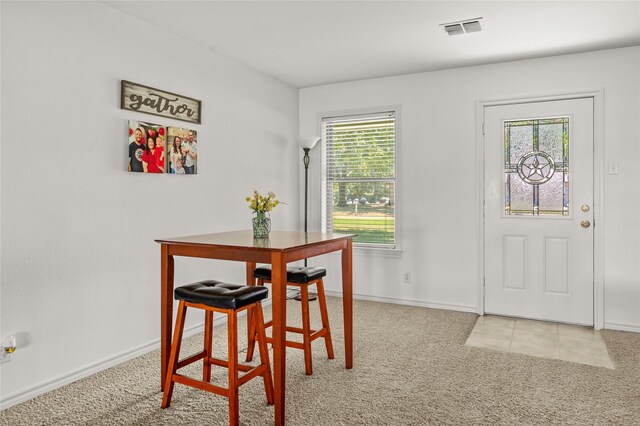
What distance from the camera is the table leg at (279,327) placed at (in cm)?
216

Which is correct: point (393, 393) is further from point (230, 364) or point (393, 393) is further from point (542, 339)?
point (542, 339)

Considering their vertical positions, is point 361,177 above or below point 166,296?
above

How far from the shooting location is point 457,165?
4328 millimetres

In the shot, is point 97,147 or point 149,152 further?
point 149,152

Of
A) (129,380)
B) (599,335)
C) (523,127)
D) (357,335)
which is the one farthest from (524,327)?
(129,380)

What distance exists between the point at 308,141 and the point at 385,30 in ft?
5.34

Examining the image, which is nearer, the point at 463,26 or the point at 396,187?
the point at 463,26

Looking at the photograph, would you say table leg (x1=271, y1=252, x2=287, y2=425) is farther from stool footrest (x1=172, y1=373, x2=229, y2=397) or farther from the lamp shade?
the lamp shade

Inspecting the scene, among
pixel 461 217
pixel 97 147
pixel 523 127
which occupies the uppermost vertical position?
pixel 523 127

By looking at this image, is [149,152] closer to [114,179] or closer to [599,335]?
[114,179]

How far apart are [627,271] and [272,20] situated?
3.48 metres

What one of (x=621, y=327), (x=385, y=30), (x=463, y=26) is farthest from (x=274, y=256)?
(x=621, y=327)

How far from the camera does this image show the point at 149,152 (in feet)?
10.5

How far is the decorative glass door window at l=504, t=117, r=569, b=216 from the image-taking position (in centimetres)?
393
